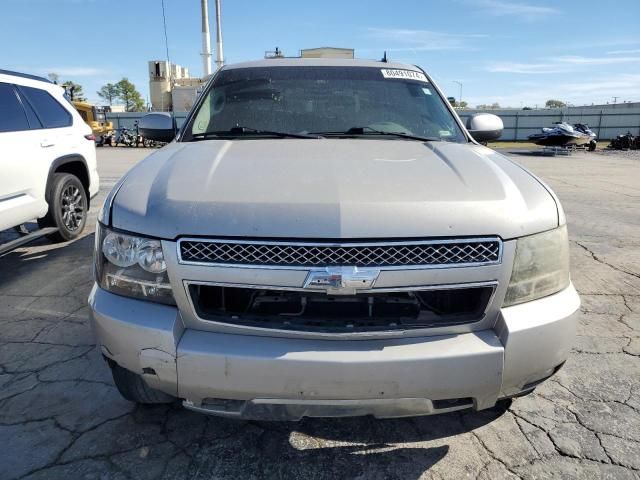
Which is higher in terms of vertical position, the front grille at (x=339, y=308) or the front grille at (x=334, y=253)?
the front grille at (x=334, y=253)

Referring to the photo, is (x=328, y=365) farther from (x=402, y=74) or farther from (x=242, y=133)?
(x=402, y=74)

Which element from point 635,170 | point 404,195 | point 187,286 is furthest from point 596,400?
point 635,170

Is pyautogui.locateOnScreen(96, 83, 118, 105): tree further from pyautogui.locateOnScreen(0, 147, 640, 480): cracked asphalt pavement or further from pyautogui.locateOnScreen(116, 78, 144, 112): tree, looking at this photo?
pyautogui.locateOnScreen(0, 147, 640, 480): cracked asphalt pavement

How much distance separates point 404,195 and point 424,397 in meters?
0.76

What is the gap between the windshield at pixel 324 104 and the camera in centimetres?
299

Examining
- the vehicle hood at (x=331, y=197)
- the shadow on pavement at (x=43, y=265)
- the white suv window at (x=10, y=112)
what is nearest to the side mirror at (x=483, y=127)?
the vehicle hood at (x=331, y=197)

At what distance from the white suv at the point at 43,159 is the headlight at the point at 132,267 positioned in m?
3.04

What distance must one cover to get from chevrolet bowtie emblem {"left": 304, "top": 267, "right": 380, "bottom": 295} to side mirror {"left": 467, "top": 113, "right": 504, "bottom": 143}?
2.17 metres

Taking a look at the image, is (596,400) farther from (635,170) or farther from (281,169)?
(635,170)

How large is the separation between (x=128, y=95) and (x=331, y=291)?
365ft

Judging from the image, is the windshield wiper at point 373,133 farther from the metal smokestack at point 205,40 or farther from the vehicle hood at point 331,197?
the metal smokestack at point 205,40

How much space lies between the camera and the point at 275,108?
308cm

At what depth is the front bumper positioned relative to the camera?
169 centimetres

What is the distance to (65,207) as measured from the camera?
17.9ft
